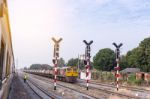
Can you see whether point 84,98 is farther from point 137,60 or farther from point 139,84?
point 137,60

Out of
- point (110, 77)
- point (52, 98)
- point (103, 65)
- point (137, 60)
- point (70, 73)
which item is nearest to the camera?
point (52, 98)

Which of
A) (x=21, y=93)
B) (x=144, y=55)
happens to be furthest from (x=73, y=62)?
(x=21, y=93)

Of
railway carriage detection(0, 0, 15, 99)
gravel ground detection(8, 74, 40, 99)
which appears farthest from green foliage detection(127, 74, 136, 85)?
railway carriage detection(0, 0, 15, 99)

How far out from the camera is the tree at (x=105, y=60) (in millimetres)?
107312

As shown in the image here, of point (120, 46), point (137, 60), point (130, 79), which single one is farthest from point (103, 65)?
point (120, 46)

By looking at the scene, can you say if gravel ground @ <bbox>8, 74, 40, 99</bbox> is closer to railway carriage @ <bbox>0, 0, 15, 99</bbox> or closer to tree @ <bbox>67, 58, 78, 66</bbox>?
railway carriage @ <bbox>0, 0, 15, 99</bbox>

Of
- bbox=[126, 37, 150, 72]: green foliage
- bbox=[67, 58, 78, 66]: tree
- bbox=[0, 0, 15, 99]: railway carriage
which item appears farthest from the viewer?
bbox=[67, 58, 78, 66]: tree

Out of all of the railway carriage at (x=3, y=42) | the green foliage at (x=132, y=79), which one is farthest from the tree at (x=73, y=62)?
the railway carriage at (x=3, y=42)

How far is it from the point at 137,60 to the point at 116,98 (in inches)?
2358

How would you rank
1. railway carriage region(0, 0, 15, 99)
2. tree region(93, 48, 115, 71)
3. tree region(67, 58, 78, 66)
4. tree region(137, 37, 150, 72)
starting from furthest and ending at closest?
tree region(67, 58, 78, 66) → tree region(93, 48, 115, 71) → tree region(137, 37, 150, 72) → railway carriage region(0, 0, 15, 99)

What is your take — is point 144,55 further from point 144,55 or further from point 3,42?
point 3,42

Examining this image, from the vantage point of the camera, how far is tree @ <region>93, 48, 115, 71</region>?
10731cm

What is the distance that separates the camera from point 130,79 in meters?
58.3

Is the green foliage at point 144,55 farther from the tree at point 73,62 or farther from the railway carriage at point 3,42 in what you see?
the railway carriage at point 3,42
